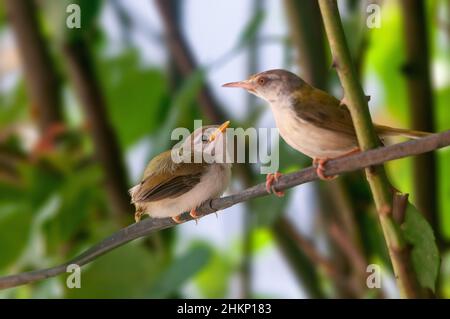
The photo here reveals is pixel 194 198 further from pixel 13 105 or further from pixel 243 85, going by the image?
pixel 13 105

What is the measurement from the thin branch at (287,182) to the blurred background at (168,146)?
0.23m

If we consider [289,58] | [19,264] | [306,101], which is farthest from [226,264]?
[306,101]

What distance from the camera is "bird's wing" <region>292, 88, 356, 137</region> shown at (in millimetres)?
364

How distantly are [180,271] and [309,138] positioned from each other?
1.10 ft

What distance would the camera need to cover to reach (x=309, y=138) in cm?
36

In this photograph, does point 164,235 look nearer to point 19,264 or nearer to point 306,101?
point 19,264

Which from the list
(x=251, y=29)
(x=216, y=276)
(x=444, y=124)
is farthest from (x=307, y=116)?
(x=216, y=276)

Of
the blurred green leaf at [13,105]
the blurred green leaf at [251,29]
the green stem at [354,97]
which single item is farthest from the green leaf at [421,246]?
the blurred green leaf at [13,105]

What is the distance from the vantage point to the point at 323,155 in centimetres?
32

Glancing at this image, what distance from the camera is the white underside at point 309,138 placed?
33cm

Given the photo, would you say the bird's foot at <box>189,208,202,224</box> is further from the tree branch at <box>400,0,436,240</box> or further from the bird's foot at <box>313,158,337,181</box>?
the tree branch at <box>400,0,436,240</box>

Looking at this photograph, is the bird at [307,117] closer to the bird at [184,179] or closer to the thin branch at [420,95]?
the bird at [184,179]

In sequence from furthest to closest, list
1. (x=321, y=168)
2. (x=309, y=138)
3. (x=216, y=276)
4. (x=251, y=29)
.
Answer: (x=216, y=276) → (x=251, y=29) → (x=309, y=138) → (x=321, y=168)

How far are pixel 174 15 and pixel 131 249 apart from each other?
0.25 meters
